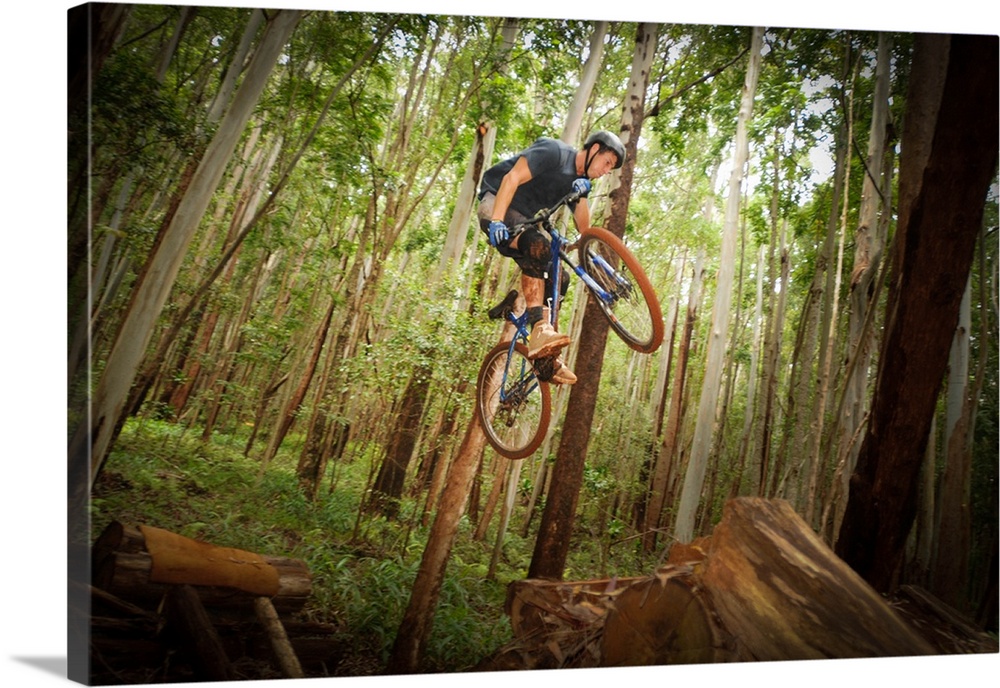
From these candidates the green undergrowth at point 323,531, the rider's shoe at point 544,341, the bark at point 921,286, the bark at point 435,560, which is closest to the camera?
the green undergrowth at point 323,531

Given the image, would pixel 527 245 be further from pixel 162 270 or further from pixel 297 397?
pixel 162 270

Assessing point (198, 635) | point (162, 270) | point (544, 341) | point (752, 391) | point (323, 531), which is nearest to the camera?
point (198, 635)

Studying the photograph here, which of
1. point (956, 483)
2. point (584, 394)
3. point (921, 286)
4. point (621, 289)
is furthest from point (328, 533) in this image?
point (956, 483)

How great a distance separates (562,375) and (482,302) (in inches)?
19.6

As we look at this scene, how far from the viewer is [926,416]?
9.91 ft

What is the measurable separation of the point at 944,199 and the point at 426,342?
8.33 ft

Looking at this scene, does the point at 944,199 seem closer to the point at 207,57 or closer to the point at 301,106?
the point at 301,106

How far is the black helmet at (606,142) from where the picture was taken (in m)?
2.89

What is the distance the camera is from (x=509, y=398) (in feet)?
9.57

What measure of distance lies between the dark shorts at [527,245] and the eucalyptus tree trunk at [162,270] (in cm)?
106

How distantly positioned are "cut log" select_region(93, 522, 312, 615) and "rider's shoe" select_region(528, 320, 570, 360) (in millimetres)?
1304

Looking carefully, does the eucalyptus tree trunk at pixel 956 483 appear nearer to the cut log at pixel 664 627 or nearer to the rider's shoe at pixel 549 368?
the cut log at pixel 664 627

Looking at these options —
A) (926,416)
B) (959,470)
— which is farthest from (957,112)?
(959,470)

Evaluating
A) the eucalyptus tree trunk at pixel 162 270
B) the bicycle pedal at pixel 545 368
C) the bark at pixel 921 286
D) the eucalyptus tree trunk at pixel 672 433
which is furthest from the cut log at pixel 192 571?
the bark at pixel 921 286
